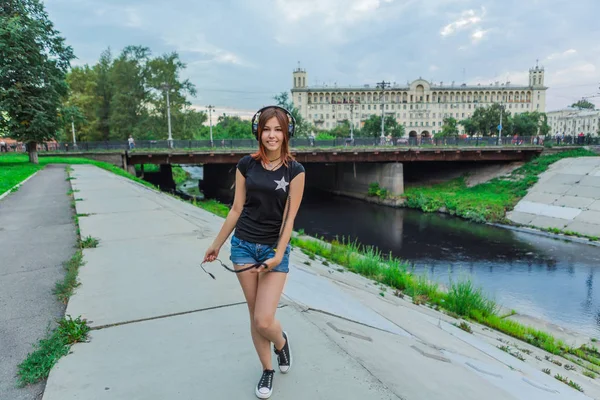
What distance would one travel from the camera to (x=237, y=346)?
3.76 meters

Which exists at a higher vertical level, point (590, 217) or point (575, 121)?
point (575, 121)

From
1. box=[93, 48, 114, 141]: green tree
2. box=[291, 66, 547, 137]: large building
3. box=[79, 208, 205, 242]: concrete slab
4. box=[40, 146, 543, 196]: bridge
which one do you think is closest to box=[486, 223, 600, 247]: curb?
box=[40, 146, 543, 196]: bridge

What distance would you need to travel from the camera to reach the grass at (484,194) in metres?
29.7

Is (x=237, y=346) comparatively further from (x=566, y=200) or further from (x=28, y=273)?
(x=566, y=200)

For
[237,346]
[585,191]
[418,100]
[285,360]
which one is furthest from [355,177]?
[418,100]

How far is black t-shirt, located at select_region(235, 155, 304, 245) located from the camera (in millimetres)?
2920

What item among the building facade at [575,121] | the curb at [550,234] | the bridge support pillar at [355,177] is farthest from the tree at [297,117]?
the building facade at [575,121]

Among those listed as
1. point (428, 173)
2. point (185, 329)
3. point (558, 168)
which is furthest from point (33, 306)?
point (428, 173)

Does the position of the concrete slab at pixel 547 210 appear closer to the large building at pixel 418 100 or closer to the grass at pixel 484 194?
the grass at pixel 484 194

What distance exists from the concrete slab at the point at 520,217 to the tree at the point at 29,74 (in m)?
35.1

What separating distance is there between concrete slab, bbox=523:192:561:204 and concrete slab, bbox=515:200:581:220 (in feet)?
1.86

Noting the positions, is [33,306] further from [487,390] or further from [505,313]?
[505,313]

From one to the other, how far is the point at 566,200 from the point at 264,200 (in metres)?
31.6

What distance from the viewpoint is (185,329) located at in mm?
4105
